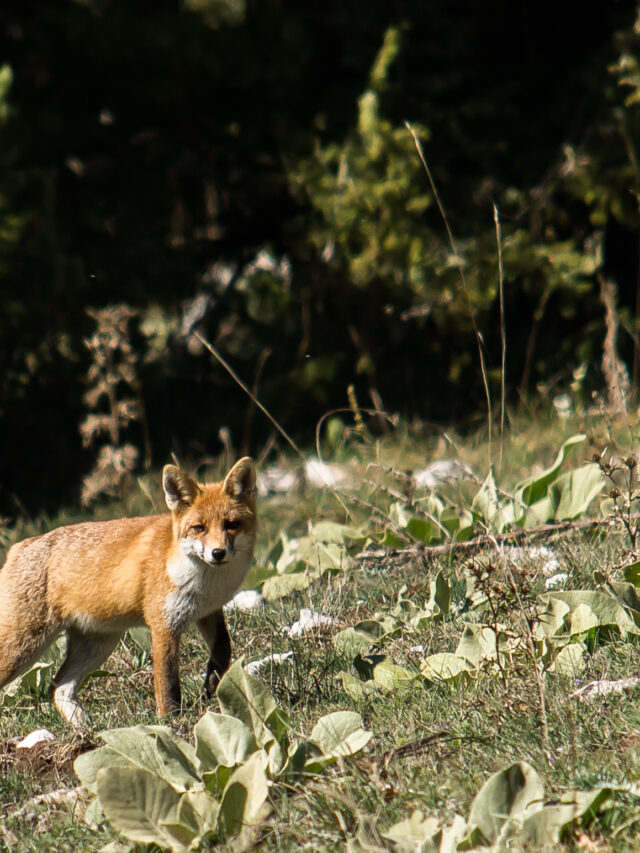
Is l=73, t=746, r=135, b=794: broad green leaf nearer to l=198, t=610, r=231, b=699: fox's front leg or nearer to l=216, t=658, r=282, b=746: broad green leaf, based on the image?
l=216, t=658, r=282, b=746: broad green leaf

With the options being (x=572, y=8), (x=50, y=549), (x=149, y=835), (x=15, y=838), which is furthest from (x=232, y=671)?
(x=572, y=8)

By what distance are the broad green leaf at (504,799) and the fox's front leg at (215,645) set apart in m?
1.55

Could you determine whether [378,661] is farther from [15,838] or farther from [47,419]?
[47,419]

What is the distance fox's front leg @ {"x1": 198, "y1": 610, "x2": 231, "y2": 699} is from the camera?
359cm

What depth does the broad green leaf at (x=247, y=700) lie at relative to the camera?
2.77 meters

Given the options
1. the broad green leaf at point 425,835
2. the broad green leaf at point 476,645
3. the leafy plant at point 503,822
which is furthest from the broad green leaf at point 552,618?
the broad green leaf at point 425,835

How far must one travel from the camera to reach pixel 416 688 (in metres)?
3.14

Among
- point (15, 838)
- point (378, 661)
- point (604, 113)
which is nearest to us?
point (15, 838)

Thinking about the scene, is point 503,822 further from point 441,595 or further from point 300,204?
point 300,204

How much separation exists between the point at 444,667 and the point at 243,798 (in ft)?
3.04

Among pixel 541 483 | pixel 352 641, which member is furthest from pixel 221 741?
pixel 541 483

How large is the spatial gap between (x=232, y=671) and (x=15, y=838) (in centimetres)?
74

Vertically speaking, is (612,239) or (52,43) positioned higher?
(52,43)

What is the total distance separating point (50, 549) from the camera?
4012mm
